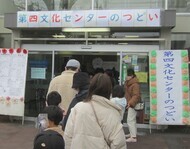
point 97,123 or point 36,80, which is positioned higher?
point 36,80

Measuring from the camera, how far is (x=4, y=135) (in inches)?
372

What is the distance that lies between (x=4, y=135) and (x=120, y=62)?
3664 millimetres

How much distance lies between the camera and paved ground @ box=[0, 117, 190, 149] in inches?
339

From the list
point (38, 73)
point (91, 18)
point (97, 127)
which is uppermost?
point (91, 18)

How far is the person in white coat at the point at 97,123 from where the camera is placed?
3.26 m

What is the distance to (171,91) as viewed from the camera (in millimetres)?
9875

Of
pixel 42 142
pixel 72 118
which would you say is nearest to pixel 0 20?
Result: pixel 72 118

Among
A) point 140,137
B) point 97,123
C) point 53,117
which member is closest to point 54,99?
point 53,117

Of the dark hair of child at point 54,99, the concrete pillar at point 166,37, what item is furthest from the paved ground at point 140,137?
the dark hair of child at point 54,99

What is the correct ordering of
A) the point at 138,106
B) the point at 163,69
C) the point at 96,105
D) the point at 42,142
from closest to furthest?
1. the point at 42,142
2. the point at 96,105
3. the point at 138,106
4. the point at 163,69

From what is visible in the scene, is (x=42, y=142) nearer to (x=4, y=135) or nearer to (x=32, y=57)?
(x=4, y=135)

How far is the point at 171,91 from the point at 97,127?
6879mm

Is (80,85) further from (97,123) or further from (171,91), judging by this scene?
(171,91)

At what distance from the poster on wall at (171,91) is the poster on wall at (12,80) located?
3630mm
